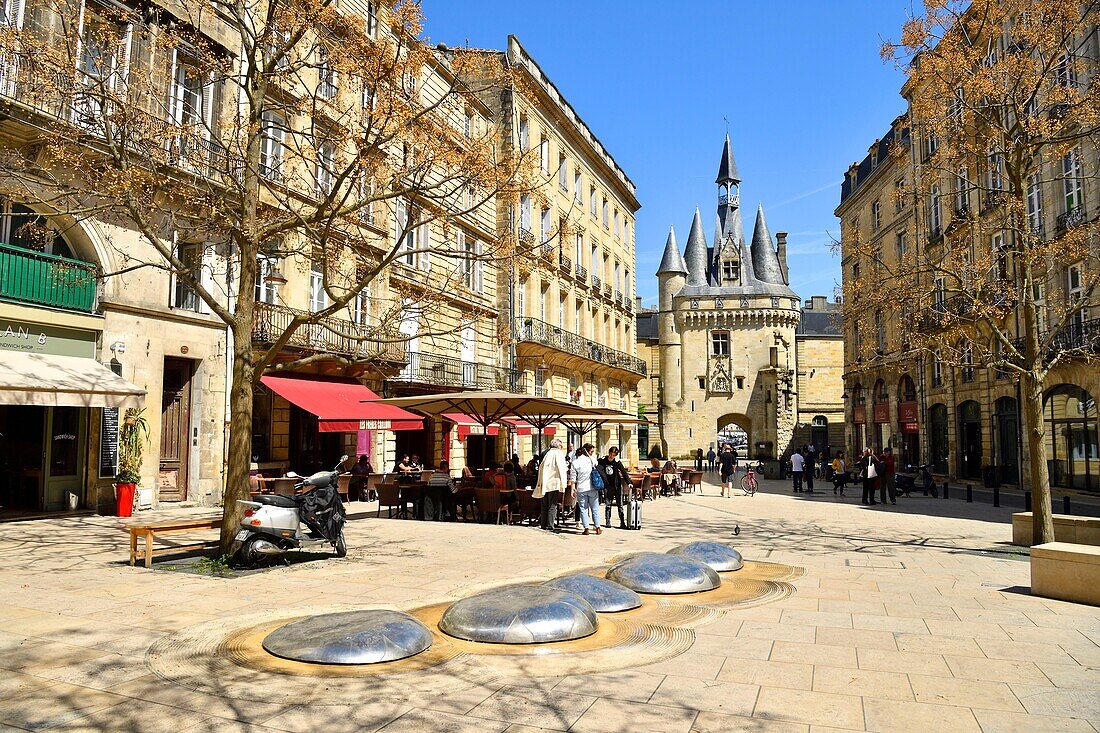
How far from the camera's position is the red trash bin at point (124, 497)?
13531 mm

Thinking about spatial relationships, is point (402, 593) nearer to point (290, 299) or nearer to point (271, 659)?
point (271, 659)

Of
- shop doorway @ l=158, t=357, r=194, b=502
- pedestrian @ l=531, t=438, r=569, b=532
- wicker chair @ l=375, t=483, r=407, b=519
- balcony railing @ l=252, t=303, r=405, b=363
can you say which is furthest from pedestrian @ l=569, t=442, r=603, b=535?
shop doorway @ l=158, t=357, r=194, b=502

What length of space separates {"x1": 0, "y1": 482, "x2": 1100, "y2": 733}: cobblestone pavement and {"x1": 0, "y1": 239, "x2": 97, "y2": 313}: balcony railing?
154 inches

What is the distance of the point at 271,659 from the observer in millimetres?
5133

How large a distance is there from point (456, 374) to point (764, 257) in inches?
1851

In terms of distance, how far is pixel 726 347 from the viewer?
61.1m

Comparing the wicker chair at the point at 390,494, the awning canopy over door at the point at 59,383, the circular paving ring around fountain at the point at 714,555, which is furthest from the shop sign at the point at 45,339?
the circular paving ring around fountain at the point at 714,555

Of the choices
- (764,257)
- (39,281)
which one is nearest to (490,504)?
(39,281)

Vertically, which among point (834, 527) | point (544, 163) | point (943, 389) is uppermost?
point (544, 163)

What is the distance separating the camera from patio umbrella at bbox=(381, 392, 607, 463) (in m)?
14.5

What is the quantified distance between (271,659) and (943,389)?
3233 centimetres

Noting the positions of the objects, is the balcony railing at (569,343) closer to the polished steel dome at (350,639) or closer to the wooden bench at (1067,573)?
the wooden bench at (1067,573)

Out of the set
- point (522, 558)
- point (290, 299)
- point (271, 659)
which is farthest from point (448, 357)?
point (271, 659)

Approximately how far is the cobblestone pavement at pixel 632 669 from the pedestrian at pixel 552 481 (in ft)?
6.00
